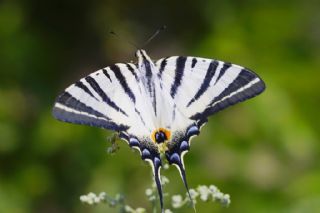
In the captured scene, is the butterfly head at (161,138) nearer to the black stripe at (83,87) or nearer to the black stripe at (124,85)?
the black stripe at (124,85)

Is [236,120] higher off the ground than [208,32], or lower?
lower

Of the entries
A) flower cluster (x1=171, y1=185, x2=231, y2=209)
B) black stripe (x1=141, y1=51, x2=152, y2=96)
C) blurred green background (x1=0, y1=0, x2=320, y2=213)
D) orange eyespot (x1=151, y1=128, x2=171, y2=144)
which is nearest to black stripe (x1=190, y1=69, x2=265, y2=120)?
orange eyespot (x1=151, y1=128, x2=171, y2=144)

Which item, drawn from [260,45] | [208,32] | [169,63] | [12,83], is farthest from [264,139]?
[12,83]

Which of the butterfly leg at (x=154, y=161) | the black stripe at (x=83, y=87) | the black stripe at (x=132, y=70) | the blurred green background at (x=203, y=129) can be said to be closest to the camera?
the butterfly leg at (x=154, y=161)

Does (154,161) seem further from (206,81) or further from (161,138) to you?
(206,81)

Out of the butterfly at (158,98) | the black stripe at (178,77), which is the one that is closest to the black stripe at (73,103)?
the butterfly at (158,98)

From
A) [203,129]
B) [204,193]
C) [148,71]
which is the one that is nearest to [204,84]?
[148,71]

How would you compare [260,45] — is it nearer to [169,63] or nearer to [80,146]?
[80,146]
